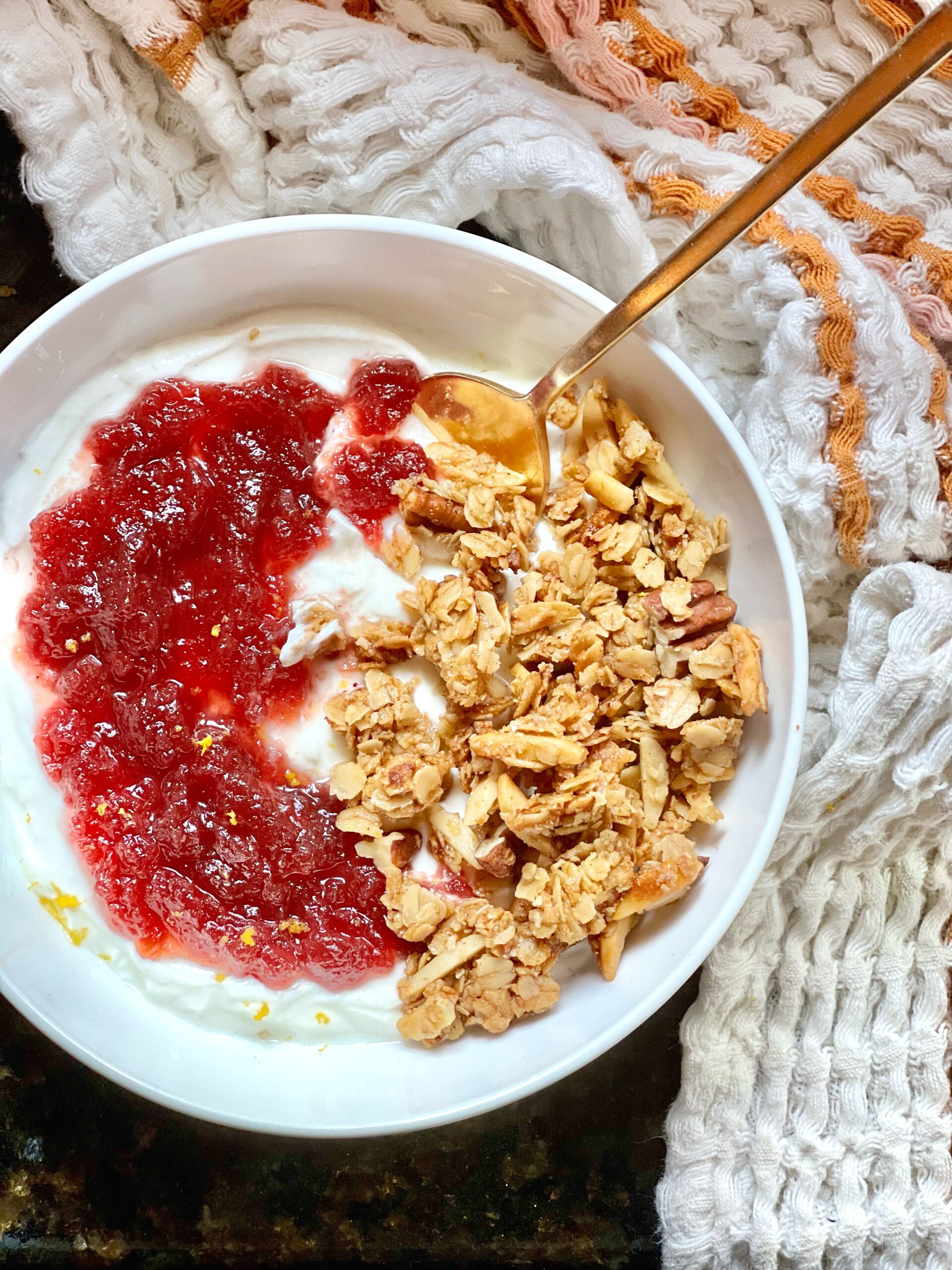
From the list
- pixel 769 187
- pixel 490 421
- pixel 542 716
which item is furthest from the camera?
pixel 490 421

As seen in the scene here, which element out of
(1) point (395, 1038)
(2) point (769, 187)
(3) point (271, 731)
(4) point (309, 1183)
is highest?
(2) point (769, 187)

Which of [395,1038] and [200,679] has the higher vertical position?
[200,679]

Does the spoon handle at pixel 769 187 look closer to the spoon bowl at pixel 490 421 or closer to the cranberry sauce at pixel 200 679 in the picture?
the spoon bowl at pixel 490 421

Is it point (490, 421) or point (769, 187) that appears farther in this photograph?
point (490, 421)

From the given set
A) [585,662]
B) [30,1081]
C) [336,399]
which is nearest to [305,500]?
[336,399]

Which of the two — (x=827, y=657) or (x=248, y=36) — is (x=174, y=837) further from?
(x=248, y=36)

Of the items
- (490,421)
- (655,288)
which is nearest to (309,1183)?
(490,421)

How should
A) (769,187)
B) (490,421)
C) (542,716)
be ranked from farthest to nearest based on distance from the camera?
(490,421) < (542,716) < (769,187)

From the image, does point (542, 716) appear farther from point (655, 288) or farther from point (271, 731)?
point (655, 288)

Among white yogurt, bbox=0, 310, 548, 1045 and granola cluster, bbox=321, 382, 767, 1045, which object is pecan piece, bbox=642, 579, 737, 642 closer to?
granola cluster, bbox=321, 382, 767, 1045
